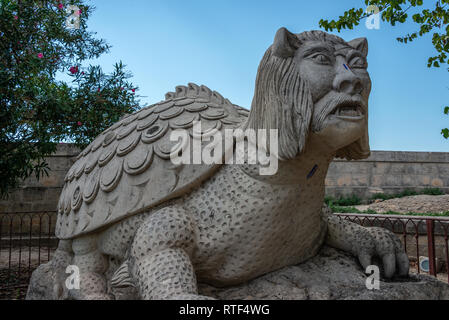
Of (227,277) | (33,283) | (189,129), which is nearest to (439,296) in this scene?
(227,277)

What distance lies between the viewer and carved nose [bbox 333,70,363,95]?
158 cm

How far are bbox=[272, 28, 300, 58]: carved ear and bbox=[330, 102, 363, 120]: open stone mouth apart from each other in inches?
12.5

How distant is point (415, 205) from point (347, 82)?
8755 millimetres

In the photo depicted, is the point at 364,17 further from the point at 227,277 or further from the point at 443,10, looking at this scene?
the point at 227,277

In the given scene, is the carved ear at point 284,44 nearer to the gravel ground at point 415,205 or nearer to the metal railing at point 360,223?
the metal railing at point 360,223

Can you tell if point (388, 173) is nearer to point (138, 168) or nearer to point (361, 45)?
point (361, 45)

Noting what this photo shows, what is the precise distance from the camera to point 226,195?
5.88ft

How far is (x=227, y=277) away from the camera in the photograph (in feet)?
6.04

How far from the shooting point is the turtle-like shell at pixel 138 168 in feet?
6.08

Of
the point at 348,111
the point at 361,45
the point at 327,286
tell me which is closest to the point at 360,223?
the point at 327,286

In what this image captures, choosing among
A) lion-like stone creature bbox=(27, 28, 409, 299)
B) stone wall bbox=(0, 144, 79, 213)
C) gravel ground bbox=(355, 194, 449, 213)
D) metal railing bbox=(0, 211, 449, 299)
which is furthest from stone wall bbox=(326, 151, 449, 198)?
lion-like stone creature bbox=(27, 28, 409, 299)

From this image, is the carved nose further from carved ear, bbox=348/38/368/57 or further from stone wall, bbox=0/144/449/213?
stone wall, bbox=0/144/449/213

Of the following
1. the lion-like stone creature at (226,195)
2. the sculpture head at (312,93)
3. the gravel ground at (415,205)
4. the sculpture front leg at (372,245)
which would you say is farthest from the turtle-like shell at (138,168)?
the gravel ground at (415,205)
